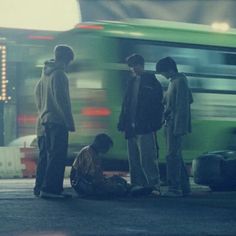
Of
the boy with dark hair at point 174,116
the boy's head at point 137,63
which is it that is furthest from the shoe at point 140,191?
the boy's head at point 137,63

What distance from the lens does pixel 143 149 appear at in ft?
34.6

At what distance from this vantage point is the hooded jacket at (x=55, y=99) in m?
10.0

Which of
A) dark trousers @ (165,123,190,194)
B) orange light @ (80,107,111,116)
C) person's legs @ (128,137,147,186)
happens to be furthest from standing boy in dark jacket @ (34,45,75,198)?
orange light @ (80,107,111,116)

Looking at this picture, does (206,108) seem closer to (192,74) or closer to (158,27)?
(192,74)

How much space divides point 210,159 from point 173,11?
13143 mm

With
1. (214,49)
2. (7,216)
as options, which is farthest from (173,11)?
(7,216)

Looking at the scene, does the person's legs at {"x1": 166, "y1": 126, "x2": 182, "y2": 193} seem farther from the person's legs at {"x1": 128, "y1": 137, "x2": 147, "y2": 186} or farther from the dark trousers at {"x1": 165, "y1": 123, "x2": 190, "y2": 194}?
the person's legs at {"x1": 128, "y1": 137, "x2": 147, "y2": 186}

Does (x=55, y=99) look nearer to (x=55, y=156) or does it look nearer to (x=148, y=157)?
(x=55, y=156)

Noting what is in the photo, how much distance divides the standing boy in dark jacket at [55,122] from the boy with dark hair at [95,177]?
405 mm

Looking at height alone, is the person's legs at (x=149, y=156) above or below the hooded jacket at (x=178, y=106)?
below

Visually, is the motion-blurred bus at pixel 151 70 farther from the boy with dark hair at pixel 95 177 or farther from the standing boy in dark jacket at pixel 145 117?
the boy with dark hair at pixel 95 177

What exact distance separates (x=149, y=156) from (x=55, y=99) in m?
1.39

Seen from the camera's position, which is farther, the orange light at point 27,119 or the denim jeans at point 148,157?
the orange light at point 27,119

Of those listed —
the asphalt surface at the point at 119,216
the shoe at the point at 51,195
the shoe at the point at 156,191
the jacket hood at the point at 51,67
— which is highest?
the jacket hood at the point at 51,67
